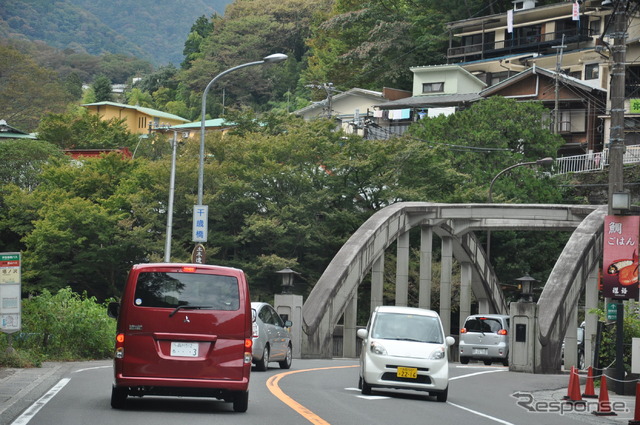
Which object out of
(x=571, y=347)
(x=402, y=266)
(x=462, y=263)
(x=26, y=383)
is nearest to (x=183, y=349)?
(x=26, y=383)

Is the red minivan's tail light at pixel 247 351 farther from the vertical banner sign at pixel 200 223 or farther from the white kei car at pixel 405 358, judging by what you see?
the vertical banner sign at pixel 200 223

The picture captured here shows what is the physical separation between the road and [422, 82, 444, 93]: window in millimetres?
52695

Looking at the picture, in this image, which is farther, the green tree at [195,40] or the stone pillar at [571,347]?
the green tree at [195,40]

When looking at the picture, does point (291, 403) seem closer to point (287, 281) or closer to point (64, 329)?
point (64, 329)

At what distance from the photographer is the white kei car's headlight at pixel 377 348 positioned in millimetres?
16938

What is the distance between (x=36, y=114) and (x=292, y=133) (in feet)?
156

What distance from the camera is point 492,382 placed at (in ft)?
76.1

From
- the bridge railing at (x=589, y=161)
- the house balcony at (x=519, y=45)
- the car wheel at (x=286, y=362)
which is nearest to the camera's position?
the car wheel at (x=286, y=362)

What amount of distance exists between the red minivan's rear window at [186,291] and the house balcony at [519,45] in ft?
203

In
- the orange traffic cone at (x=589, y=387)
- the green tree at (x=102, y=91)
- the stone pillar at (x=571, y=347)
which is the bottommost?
the stone pillar at (x=571, y=347)

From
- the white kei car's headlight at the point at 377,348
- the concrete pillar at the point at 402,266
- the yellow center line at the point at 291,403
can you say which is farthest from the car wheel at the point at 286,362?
the concrete pillar at the point at 402,266

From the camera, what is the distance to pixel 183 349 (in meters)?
12.2

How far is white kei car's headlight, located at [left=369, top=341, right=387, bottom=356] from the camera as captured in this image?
16938 millimetres

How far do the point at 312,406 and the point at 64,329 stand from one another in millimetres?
10481
